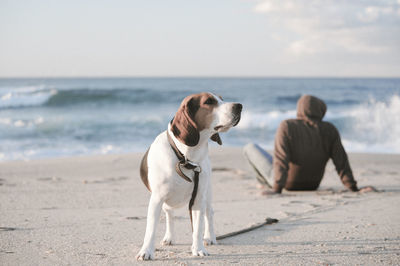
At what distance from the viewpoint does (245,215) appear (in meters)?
5.39

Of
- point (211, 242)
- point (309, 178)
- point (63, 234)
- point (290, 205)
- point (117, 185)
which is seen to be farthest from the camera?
point (117, 185)

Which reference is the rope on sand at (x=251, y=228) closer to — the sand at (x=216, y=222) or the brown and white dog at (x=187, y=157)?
the sand at (x=216, y=222)

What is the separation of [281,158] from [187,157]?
329 cm

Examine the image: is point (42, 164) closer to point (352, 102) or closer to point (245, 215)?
point (245, 215)

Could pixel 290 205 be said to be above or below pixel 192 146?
below

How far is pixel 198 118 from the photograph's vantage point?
340cm

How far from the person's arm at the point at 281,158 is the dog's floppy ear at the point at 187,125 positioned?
3352 millimetres

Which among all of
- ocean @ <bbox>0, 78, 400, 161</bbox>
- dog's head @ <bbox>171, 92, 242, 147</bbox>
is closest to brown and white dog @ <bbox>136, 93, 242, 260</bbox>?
dog's head @ <bbox>171, 92, 242, 147</bbox>

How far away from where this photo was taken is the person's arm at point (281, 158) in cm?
649

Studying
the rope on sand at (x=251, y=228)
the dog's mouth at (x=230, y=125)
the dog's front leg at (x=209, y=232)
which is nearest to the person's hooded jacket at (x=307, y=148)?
the rope on sand at (x=251, y=228)

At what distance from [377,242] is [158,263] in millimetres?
2039

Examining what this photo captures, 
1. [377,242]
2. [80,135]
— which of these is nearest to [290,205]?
[377,242]

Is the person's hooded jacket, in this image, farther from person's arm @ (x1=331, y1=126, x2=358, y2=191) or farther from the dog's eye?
the dog's eye

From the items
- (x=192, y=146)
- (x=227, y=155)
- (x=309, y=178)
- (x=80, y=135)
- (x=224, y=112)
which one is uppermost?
(x=224, y=112)
